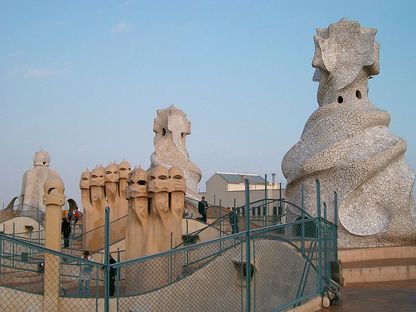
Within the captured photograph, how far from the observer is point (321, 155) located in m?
15.2

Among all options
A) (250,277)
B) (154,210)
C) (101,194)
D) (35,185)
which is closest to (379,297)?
(250,277)

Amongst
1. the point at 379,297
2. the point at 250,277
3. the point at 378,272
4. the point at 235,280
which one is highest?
the point at 250,277

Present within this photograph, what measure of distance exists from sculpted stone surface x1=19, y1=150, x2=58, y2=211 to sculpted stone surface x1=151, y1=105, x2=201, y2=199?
5636 millimetres

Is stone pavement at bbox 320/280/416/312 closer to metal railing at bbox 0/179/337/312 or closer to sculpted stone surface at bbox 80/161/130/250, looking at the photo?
metal railing at bbox 0/179/337/312

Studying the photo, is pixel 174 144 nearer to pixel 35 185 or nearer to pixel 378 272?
pixel 35 185

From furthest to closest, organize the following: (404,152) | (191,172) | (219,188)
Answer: (219,188)
(191,172)
(404,152)

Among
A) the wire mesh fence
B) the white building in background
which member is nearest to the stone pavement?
the wire mesh fence

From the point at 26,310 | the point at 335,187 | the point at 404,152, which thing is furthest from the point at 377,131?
the point at 26,310

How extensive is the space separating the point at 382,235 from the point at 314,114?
4.08 meters

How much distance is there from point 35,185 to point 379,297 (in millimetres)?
21655

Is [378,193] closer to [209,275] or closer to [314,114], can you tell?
[314,114]

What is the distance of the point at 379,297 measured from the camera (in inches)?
394

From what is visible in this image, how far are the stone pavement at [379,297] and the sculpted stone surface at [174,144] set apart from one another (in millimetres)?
15608

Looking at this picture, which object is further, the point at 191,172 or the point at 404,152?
the point at 191,172
